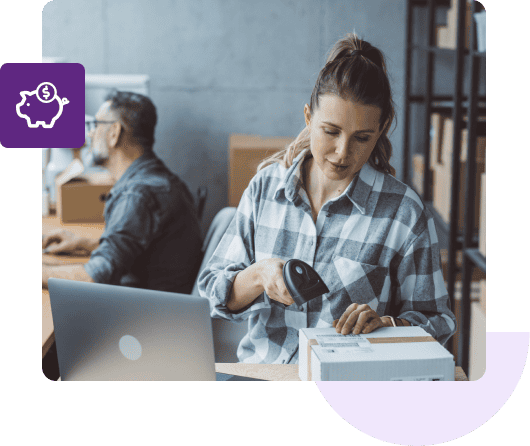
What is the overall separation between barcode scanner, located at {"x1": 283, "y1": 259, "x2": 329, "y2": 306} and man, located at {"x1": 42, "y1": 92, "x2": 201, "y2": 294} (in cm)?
28

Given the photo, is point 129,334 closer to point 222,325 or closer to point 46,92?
point 222,325

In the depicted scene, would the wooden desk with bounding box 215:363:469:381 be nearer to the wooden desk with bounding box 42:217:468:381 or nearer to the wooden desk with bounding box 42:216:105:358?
the wooden desk with bounding box 42:217:468:381

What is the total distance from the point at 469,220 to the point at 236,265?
1.08 meters

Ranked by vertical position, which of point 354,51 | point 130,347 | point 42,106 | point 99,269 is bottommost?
point 130,347

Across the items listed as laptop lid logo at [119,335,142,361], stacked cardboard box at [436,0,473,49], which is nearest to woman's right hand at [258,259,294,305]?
laptop lid logo at [119,335,142,361]

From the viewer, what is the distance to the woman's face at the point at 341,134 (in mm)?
1091

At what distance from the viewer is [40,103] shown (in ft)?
3.91

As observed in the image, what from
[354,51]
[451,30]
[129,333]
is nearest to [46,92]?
[129,333]

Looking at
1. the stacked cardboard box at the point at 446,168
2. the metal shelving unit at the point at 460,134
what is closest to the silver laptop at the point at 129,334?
the metal shelving unit at the point at 460,134

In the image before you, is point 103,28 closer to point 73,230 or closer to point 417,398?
point 73,230

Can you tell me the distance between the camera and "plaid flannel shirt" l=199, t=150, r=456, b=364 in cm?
115

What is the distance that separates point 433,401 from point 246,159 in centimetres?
60

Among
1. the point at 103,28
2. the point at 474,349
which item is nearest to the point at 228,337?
the point at 474,349

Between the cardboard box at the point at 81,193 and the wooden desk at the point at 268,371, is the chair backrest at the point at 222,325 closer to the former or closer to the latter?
the wooden desk at the point at 268,371
